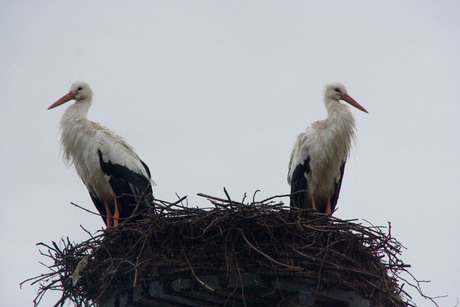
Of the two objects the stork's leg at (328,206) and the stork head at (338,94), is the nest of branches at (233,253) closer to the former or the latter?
the stork's leg at (328,206)

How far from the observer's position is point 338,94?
8148 mm

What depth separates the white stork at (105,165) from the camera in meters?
7.38

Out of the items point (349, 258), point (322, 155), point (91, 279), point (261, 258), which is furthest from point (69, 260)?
point (322, 155)

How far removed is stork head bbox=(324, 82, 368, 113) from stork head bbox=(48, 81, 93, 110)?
101 inches

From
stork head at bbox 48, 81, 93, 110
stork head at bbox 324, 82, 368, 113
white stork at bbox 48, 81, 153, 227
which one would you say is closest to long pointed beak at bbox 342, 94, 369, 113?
stork head at bbox 324, 82, 368, 113

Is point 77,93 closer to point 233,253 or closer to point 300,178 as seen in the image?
point 300,178

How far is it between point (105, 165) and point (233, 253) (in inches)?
94.0

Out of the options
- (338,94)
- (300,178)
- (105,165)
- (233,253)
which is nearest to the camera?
(233,253)

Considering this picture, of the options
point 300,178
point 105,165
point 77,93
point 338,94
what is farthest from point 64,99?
point 338,94

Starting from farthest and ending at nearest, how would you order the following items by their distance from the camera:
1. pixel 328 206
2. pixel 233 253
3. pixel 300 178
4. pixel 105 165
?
pixel 328 206, pixel 300 178, pixel 105 165, pixel 233 253

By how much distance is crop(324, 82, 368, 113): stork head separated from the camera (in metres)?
8.12

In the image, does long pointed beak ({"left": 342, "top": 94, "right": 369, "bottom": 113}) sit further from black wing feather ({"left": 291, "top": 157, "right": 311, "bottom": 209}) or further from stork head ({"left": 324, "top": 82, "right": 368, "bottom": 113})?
black wing feather ({"left": 291, "top": 157, "right": 311, "bottom": 209})

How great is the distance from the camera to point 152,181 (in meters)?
7.84

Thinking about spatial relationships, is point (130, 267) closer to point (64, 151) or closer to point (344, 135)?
point (64, 151)
